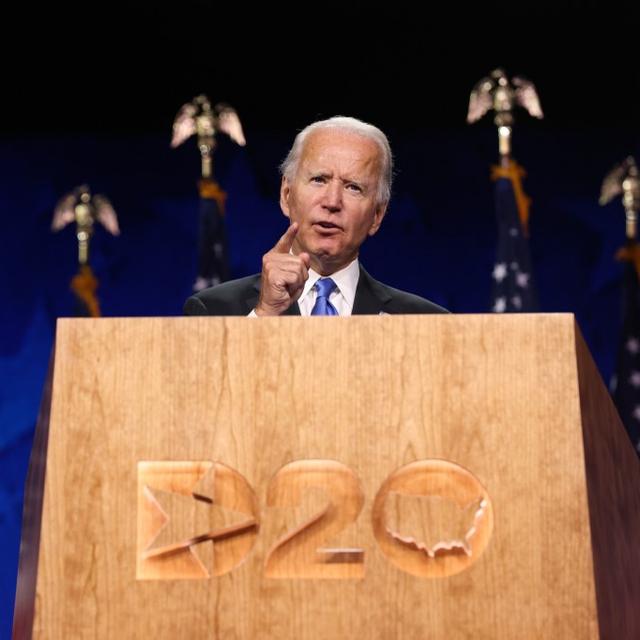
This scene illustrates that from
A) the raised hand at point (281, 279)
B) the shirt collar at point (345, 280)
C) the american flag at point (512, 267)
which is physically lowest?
the raised hand at point (281, 279)

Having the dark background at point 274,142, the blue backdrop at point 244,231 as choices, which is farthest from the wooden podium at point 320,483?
the blue backdrop at point 244,231

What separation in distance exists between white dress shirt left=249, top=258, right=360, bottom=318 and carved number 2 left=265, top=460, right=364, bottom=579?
0.82m

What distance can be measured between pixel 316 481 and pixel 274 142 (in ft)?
15.9

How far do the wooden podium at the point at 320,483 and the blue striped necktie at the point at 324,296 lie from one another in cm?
77

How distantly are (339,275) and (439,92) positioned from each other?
12.1ft

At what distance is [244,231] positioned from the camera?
6.00 metres

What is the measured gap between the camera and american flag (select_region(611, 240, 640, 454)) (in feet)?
17.0

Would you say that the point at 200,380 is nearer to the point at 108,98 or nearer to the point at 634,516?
the point at 634,516

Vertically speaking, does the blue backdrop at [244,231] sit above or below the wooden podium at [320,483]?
above

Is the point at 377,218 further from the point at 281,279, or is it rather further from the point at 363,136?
the point at 281,279

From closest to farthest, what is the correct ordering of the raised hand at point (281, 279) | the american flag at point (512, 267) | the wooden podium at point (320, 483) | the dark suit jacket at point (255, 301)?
the wooden podium at point (320, 483) → the raised hand at point (281, 279) → the dark suit jacket at point (255, 301) → the american flag at point (512, 267)

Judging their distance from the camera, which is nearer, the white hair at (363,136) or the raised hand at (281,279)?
the raised hand at (281,279)

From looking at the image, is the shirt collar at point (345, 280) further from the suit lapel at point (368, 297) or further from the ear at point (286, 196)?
the ear at point (286, 196)

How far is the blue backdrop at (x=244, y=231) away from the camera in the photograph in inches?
228
